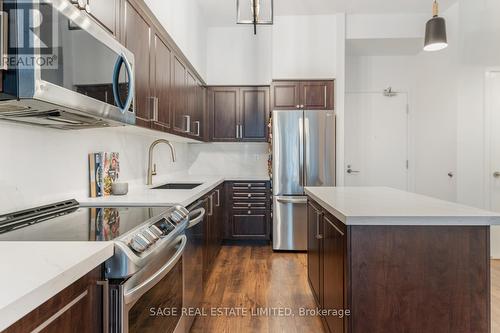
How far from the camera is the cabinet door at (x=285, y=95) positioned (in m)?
3.92

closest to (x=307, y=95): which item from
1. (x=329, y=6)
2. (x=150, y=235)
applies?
(x=329, y=6)

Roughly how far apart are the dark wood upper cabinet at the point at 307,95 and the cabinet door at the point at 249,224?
1.43m

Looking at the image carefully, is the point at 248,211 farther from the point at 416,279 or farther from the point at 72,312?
A: the point at 72,312

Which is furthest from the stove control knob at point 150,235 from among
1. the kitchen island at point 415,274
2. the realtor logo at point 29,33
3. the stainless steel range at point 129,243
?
the kitchen island at point 415,274

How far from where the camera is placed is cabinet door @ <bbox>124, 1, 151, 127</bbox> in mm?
1831

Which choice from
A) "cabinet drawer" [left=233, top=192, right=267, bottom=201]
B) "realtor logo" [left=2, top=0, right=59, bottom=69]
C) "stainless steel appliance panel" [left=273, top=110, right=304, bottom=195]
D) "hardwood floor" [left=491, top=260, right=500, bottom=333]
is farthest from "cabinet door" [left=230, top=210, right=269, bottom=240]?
"realtor logo" [left=2, top=0, right=59, bottom=69]

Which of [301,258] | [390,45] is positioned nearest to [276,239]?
[301,258]

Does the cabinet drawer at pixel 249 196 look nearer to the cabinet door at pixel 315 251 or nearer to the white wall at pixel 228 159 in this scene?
the white wall at pixel 228 159

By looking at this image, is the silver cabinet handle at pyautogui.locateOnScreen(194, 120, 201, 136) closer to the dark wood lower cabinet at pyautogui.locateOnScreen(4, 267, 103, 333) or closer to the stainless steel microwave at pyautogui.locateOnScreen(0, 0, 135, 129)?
the stainless steel microwave at pyautogui.locateOnScreen(0, 0, 135, 129)

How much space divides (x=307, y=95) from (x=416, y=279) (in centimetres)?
289

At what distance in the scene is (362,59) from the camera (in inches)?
185

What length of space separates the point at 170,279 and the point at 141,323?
12.9 inches

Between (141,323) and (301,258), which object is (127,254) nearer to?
(141,323)

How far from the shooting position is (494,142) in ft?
11.4
